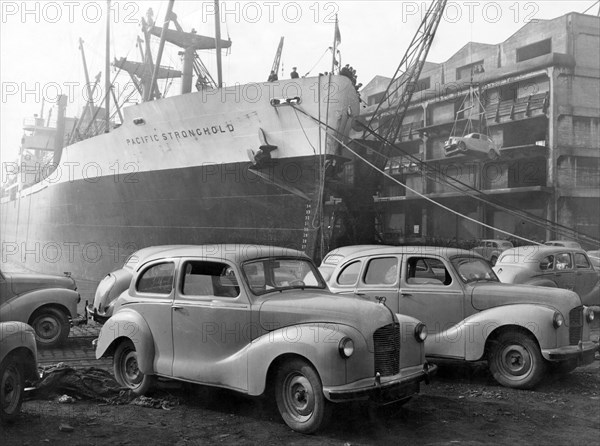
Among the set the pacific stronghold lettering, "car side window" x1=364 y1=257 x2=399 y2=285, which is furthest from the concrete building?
"car side window" x1=364 y1=257 x2=399 y2=285

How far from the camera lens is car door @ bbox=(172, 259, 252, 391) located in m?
4.15

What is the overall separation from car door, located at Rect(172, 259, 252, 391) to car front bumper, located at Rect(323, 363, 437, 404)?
0.84m

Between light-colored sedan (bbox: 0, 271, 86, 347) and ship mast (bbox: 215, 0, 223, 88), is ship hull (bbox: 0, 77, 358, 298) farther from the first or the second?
light-colored sedan (bbox: 0, 271, 86, 347)

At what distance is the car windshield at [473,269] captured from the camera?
5730 mm

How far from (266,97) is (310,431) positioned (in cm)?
1187

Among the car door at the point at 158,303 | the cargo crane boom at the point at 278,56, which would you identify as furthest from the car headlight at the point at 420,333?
the cargo crane boom at the point at 278,56

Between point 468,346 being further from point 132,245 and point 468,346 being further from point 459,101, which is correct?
point 459,101

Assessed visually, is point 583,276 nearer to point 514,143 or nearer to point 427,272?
point 427,272

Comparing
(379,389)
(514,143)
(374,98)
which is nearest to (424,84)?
(374,98)

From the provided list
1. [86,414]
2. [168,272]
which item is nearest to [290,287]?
[168,272]

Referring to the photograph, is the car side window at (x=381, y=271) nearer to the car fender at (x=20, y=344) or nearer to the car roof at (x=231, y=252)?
the car roof at (x=231, y=252)

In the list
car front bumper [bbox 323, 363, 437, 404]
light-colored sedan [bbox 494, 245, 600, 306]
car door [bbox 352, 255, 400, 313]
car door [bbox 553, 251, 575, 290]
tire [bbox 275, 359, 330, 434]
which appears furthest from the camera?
car door [bbox 553, 251, 575, 290]

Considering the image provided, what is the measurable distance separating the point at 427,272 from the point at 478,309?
2.30 ft

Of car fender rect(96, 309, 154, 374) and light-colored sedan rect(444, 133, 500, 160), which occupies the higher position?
light-colored sedan rect(444, 133, 500, 160)
